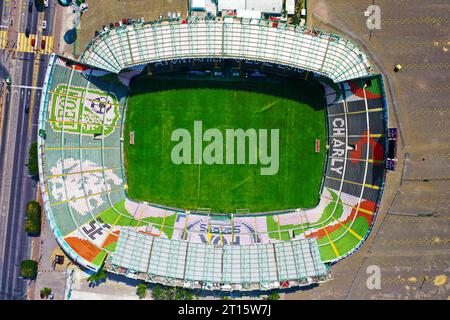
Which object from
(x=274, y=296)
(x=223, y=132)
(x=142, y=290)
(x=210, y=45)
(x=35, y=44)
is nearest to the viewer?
(x=210, y=45)

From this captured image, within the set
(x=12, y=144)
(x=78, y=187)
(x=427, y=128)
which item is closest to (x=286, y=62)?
(x=427, y=128)

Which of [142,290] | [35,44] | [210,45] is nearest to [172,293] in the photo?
[142,290]

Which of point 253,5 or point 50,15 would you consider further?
point 50,15

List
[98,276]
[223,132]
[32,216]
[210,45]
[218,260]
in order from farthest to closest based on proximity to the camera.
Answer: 1. [223,132]
2. [32,216]
3. [98,276]
4. [218,260]
5. [210,45]

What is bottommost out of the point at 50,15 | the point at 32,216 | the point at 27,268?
the point at 27,268

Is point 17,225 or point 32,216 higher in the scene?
point 32,216

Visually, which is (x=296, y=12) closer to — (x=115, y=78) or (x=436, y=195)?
(x=115, y=78)

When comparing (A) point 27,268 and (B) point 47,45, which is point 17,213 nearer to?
(A) point 27,268
